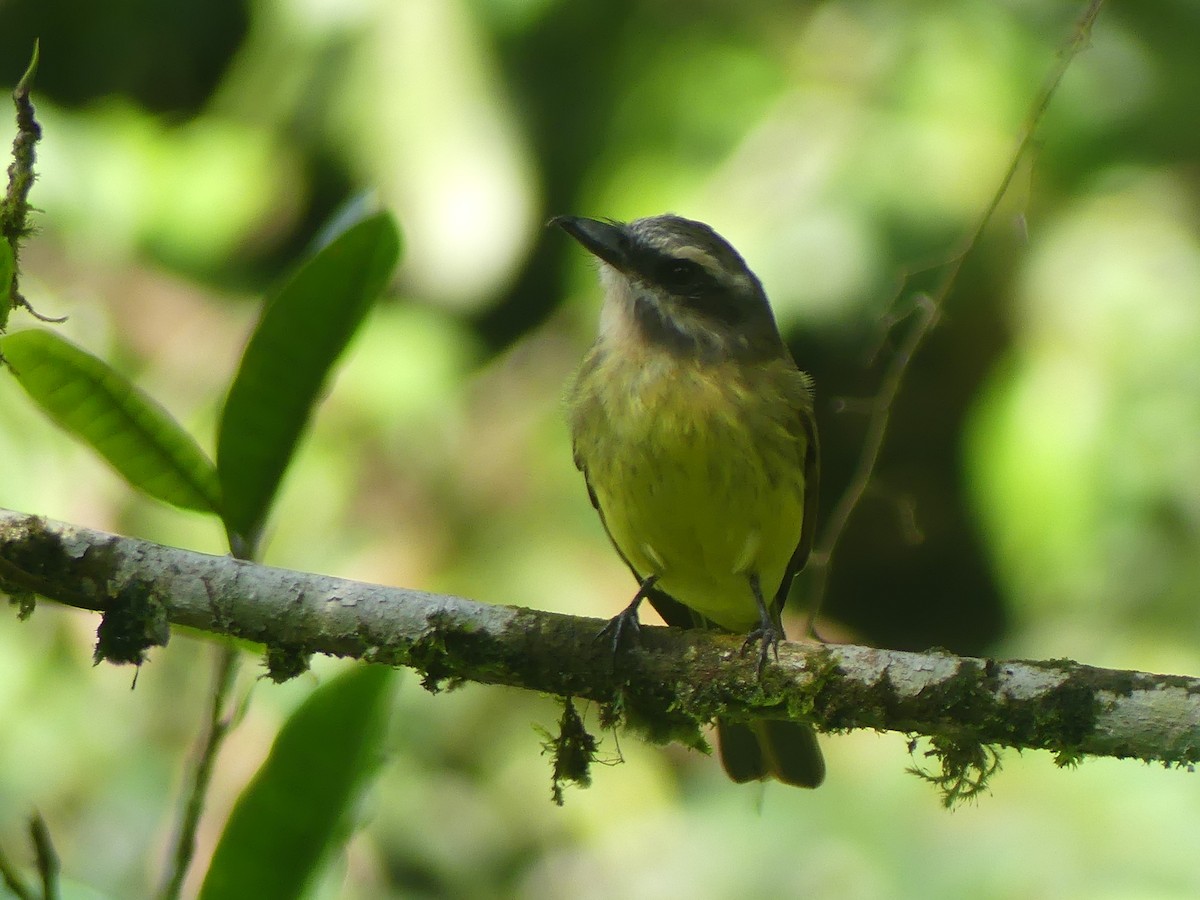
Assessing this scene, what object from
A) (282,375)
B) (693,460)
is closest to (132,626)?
(282,375)

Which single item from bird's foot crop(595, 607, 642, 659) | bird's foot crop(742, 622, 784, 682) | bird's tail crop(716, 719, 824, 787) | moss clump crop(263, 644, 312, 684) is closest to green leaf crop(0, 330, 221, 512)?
moss clump crop(263, 644, 312, 684)

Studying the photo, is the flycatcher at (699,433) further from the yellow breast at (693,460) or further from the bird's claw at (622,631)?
the bird's claw at (622,631)

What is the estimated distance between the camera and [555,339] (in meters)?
4.32

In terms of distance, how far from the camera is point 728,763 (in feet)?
10.6

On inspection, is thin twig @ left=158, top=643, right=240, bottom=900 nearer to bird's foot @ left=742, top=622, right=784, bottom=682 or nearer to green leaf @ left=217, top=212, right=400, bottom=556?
green leaf @ left=217, top=212, right=400, bottom=556

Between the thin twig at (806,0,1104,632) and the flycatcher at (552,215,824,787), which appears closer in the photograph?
the thin twig at (806,0,1104,632)

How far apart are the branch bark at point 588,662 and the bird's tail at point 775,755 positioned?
816 millimetres

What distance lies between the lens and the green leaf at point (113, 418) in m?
2.11

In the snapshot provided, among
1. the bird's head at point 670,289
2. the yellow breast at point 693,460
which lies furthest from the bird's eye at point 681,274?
the yellow breast at point 693,460

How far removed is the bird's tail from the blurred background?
1.36ft

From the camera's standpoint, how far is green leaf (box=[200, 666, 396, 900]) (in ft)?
5.84

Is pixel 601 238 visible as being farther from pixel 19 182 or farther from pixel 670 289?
pixel 19 182

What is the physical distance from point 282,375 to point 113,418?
27 centimetres

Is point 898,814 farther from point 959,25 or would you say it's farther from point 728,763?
point 959,25
